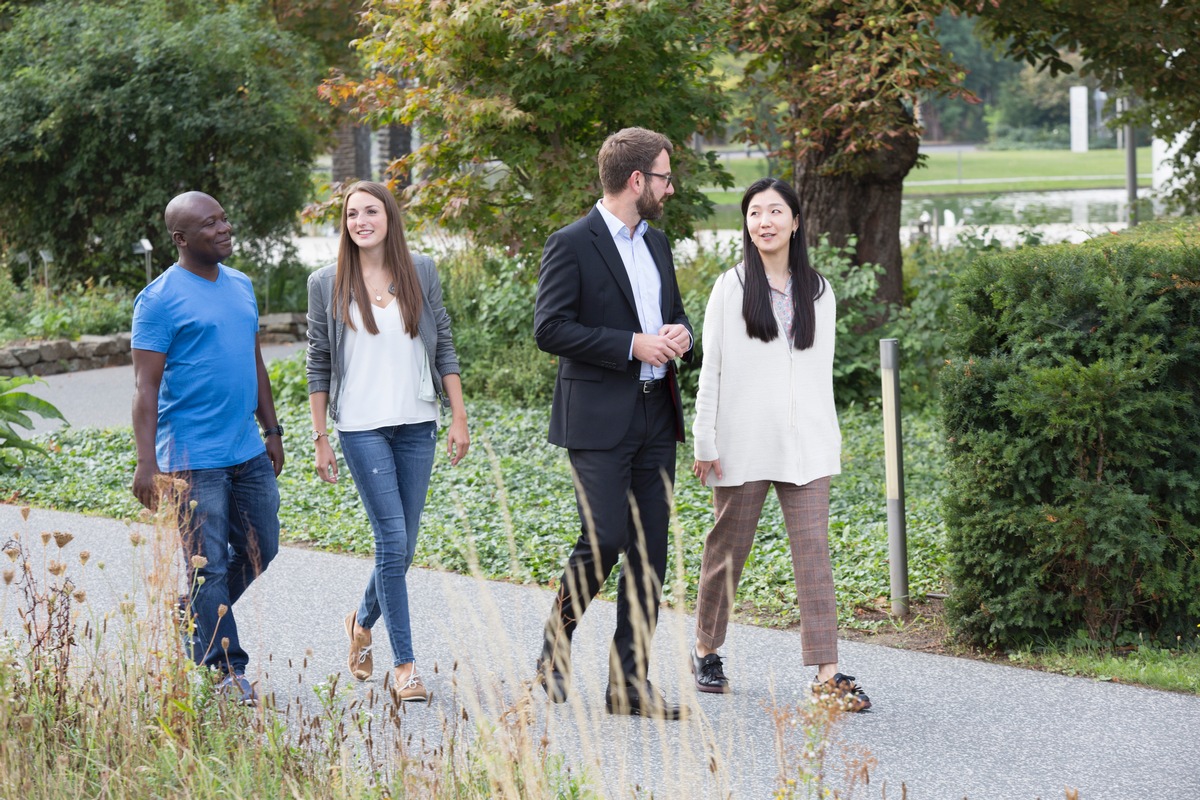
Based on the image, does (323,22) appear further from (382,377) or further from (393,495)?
(393,495)

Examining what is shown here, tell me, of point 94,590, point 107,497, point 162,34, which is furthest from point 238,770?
point 162,34

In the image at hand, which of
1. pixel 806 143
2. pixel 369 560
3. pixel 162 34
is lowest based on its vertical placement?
pixel 369 560

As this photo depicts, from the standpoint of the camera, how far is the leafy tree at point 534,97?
8719 mm

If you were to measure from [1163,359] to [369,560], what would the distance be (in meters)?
4.01

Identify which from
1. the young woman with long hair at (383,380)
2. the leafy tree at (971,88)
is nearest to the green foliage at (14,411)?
the young woman with long hair at (383,380)

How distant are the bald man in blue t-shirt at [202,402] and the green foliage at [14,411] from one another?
5.03 meters

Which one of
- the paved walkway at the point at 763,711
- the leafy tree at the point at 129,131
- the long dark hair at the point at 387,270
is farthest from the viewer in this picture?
the leafy tree at the point at 129,131

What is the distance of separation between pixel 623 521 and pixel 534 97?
4976 mm

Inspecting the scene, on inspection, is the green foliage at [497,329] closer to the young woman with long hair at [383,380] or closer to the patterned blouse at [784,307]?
the young woman with long hair at [383,380]

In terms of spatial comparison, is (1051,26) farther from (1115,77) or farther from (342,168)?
(342,168)

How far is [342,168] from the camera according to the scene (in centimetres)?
2941

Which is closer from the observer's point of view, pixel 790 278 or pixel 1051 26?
pixel 790 278

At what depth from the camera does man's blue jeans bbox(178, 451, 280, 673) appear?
449 centimetres

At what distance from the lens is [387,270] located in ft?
16.1
